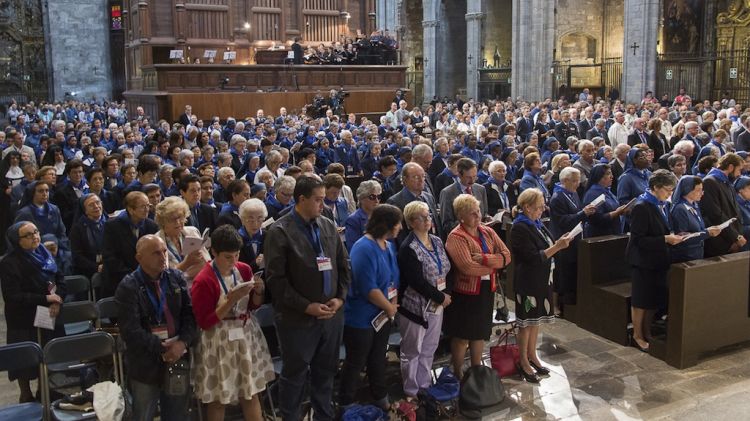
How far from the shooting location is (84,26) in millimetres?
33688

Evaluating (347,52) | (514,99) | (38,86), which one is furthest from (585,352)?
(38,86)

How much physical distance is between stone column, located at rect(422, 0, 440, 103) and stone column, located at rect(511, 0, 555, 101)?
6.87 meters

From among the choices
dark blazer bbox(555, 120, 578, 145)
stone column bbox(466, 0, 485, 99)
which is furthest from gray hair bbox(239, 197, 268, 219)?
stone column bbox(466, 0, 485, 99)

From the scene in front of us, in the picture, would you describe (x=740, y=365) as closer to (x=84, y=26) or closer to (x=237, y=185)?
(x=237, y=185)

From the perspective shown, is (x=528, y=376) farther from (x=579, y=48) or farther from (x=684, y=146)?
(x=579, y=48)

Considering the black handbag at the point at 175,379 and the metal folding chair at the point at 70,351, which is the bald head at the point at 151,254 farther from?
the metal folding chair at the point at 70,351

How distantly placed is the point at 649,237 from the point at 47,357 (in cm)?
522

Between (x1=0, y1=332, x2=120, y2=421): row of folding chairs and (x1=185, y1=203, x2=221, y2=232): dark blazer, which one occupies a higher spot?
(x1=185, y1=203, x2=221, y2=232): dark blazer

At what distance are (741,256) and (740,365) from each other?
3.38 feet

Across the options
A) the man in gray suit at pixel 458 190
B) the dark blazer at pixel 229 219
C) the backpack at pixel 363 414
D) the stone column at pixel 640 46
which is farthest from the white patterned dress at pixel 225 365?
the stone column at pixel 640 46

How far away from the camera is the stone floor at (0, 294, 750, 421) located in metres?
5.50

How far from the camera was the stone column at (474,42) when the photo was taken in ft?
99.8

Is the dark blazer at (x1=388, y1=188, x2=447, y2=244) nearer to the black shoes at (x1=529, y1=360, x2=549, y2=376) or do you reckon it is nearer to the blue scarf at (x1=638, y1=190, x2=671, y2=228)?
the black shoes at (x1=529, y1=360, x2=549, y2=376)

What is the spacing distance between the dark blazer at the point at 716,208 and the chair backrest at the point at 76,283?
6124 mm
